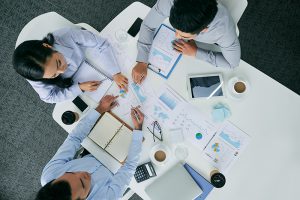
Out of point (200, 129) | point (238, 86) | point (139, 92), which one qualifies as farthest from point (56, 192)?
point (238, 86)

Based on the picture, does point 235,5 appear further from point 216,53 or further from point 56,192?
point 56,192

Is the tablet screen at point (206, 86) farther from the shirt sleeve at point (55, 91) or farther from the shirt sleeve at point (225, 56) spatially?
the shirt sleeve at point (55, 91)

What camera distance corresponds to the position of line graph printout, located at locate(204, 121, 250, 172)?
4.55 feet

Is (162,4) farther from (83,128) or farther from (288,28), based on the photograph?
(288,28)

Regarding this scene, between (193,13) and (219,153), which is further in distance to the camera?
(219,153)

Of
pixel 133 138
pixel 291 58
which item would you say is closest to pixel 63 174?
pixel 133 138

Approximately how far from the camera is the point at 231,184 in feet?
4.55

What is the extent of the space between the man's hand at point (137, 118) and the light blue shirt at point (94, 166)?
0.11 ft

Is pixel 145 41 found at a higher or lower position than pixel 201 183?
higher

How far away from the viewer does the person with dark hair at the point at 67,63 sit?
137cm

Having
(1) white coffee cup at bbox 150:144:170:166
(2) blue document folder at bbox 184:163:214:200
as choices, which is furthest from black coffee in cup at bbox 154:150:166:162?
(2) blue document folder at bbox 184:163:214:200

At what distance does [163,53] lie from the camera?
149cm

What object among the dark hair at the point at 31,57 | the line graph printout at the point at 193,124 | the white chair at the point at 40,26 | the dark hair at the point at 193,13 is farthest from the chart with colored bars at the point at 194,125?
the white chair at the point at 40,26

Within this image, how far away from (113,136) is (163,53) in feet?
1.68
